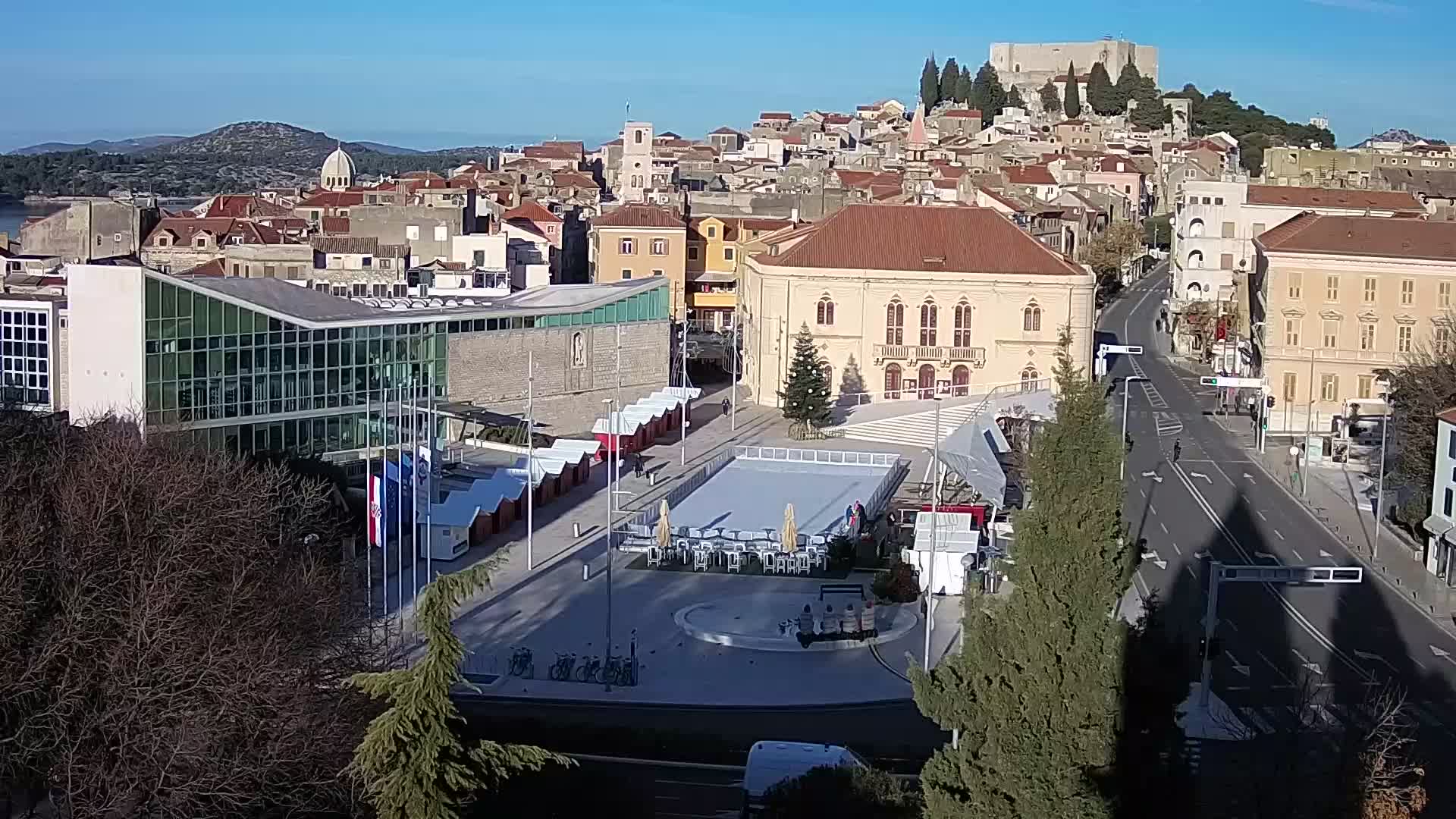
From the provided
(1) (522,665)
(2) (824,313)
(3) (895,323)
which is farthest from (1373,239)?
(1) (522,665)

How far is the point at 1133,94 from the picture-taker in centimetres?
11088

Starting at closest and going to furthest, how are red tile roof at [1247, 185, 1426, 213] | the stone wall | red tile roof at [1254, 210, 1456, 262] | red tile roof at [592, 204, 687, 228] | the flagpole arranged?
the flagpole
the stone wall
red tile roof at [1254, 210, 1456, 262]
red tile roof at [592, 204, 687, 228]
red tile roof at [1247, 185, 1426, 213]

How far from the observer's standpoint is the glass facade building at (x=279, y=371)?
86.9ft

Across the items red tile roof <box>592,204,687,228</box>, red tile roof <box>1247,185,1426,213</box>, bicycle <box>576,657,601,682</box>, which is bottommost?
bicycle <box>576,657,601,682</box>

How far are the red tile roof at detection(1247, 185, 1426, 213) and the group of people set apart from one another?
31657 millimetres

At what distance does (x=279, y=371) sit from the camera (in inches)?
1110

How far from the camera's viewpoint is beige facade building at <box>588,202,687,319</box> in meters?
48.2

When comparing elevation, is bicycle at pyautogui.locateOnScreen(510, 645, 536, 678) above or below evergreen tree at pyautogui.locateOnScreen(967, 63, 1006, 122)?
below

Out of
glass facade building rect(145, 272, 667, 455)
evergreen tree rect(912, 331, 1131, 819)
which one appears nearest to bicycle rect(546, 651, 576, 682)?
glass facade building rect(145, 272, 667, 455)

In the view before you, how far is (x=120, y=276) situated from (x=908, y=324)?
18015mm

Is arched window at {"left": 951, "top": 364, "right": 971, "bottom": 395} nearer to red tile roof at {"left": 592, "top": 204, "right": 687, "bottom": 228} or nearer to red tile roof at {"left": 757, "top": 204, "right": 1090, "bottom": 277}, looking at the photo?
red tile roof at {"left": 757, "top": 204, "right": 1090, "bottom": 277}

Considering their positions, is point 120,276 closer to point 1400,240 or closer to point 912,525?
point 912,525

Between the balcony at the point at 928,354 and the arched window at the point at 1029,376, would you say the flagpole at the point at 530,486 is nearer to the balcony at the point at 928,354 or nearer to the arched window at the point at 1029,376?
the balcony at the point at 928,354

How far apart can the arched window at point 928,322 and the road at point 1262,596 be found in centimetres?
449
